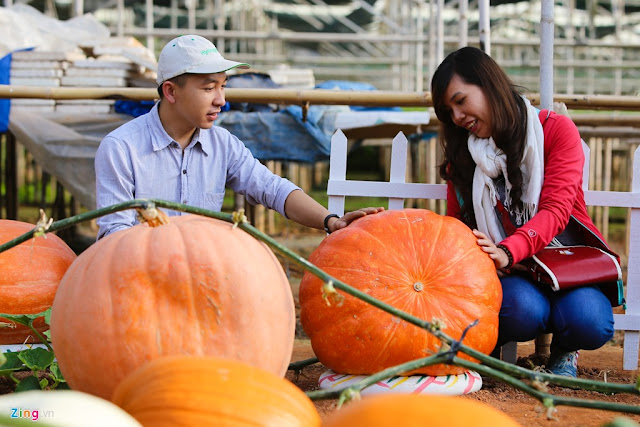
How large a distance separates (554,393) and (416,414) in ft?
6.41

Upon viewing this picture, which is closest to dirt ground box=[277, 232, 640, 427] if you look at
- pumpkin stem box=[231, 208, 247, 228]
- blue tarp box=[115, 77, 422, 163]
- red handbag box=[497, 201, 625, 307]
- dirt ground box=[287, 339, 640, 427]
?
dirt ground box=[287, 339, 640, 427]

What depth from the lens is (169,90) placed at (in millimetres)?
3193

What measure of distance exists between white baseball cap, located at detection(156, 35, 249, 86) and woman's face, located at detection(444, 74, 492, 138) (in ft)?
3.01

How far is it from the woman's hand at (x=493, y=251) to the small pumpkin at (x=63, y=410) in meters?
1.95

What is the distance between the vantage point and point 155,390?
154 centimetres

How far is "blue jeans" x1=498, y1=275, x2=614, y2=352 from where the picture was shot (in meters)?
3.09

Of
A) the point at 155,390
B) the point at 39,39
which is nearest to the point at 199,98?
the point at 155,390

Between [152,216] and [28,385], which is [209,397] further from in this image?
[28,385]

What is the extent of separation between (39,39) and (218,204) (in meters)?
5.26

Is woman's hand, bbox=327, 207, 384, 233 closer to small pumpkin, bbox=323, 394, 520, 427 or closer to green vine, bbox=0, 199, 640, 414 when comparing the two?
green vine, bbox=0, 199, 640, 414

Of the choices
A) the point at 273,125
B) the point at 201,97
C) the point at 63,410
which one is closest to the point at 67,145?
the point at 273,125

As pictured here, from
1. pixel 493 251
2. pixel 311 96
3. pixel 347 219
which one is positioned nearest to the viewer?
pixel 493 251

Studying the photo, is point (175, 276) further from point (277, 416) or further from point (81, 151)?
point (81, 151)

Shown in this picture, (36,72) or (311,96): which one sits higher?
(36,72)
